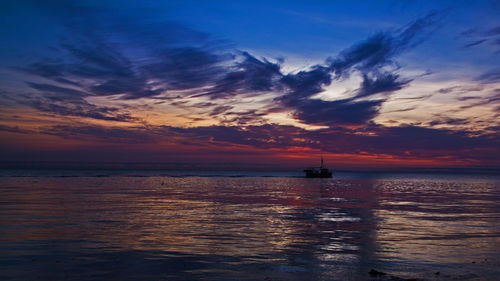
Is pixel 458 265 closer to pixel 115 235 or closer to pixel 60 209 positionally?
pixel 115 235

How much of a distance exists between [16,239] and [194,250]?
386 inches

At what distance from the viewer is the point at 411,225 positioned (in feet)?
88.3

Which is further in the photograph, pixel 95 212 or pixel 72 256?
pixel 95 212

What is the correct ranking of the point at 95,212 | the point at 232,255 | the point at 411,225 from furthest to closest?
the point at 95,212
the point at 411,225
the point at 232,255

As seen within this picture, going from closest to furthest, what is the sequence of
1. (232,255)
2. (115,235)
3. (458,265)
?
(458,265), (232,255), (115,235)

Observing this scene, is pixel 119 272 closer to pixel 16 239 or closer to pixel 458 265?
pixel 16 239

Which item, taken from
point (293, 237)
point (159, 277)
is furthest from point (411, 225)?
point (159, 277)

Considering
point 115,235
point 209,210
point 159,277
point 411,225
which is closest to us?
point 159,277

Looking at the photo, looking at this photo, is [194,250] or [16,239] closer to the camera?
[194,250]

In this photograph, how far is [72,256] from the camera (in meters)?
16.2

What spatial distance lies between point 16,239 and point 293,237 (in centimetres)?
1503

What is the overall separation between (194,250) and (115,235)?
20.3 ft

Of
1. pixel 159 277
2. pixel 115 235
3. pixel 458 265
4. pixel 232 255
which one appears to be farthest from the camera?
pixel 115 235

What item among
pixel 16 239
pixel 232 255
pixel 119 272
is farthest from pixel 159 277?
pixel 16 239
